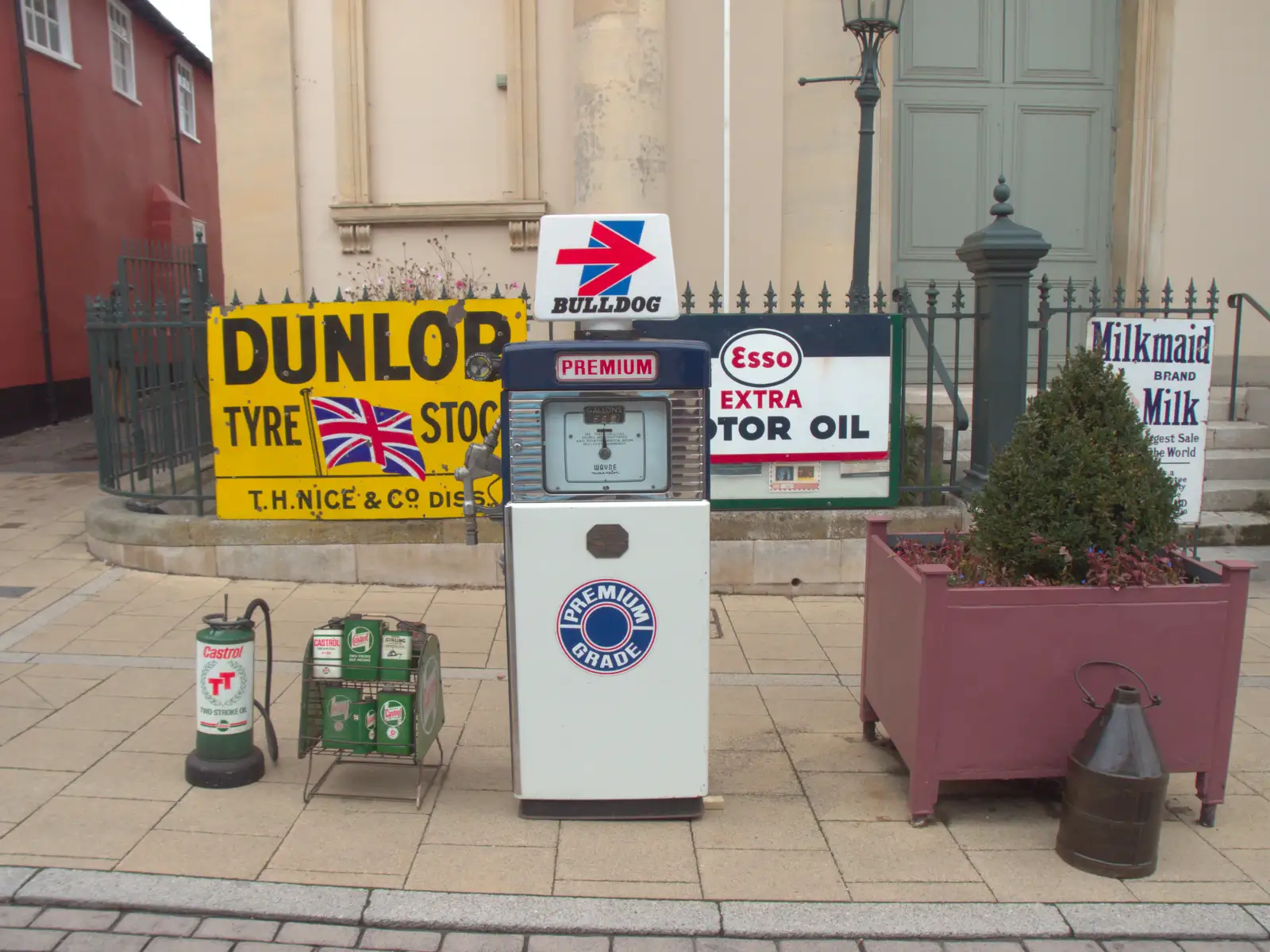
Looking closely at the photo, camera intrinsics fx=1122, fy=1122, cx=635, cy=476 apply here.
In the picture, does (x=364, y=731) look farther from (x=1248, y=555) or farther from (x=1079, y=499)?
(x=1248, y=555)

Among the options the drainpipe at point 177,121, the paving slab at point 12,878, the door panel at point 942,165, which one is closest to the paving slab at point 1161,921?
the paving slab at point 12,878

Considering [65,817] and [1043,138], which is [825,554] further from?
[1043,138]

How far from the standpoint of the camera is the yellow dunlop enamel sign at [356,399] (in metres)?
7.00

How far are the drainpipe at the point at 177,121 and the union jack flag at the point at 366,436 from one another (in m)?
14.7

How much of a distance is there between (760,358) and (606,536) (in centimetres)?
329

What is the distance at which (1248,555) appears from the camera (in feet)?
24.8

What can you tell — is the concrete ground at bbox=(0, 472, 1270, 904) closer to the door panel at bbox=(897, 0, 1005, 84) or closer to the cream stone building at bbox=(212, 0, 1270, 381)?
the cream stone building at bbox=(212, 0, 1270, 381)

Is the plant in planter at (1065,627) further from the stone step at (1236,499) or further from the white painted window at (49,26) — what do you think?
the white painted window at (49,26)

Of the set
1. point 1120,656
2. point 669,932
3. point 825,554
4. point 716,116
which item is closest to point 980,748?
point 1120,656

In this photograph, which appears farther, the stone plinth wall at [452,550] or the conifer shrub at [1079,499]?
the stone plinth wall at [452,550]

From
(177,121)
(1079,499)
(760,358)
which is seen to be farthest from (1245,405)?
(177,121)

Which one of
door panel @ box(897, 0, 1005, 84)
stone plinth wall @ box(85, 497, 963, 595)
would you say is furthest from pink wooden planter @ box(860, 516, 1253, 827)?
door panel @ box(897, 0, 1005, 84)

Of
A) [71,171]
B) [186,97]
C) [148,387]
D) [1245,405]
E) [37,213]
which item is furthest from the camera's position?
[186,97]

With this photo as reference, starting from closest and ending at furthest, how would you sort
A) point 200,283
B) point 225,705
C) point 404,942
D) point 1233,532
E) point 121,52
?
1. point 404,942
2. point 225,705
3. point 1233,532
4. point 200,283
5. point 121,52
